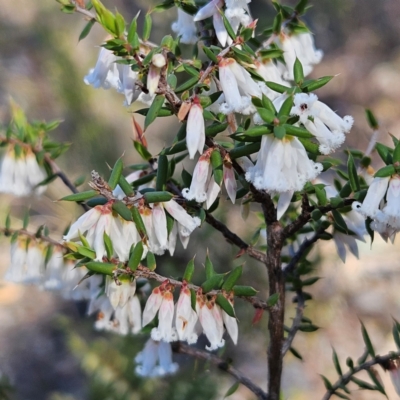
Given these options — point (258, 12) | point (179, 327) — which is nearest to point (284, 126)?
point (179, 327)

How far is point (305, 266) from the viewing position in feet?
3.30

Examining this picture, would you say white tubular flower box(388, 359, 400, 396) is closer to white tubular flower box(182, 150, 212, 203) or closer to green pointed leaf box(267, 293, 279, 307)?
green pointed leaf box(267, 293, 279, 307)

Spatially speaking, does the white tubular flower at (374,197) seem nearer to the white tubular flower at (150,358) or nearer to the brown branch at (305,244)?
the brown branch at (305,244)

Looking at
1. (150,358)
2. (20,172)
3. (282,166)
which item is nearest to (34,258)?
(20,172)

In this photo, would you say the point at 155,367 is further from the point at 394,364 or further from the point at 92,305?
the point at 394,364

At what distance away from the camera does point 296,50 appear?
0.89 m

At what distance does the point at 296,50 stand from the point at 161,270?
2586 millimetres

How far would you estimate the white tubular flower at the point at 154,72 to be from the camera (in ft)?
1.90

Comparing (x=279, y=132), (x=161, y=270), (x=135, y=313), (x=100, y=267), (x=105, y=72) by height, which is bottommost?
(x=161, y=270)

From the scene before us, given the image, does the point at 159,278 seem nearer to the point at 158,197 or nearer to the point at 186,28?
the point at 158,197

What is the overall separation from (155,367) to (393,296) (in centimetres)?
264

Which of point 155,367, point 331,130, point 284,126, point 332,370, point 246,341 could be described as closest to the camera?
point 284,126

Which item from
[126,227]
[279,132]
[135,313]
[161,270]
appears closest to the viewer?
[279,132]

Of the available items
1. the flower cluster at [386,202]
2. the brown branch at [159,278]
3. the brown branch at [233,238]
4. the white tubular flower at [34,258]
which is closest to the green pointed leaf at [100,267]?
the brown branch at [159,278]
